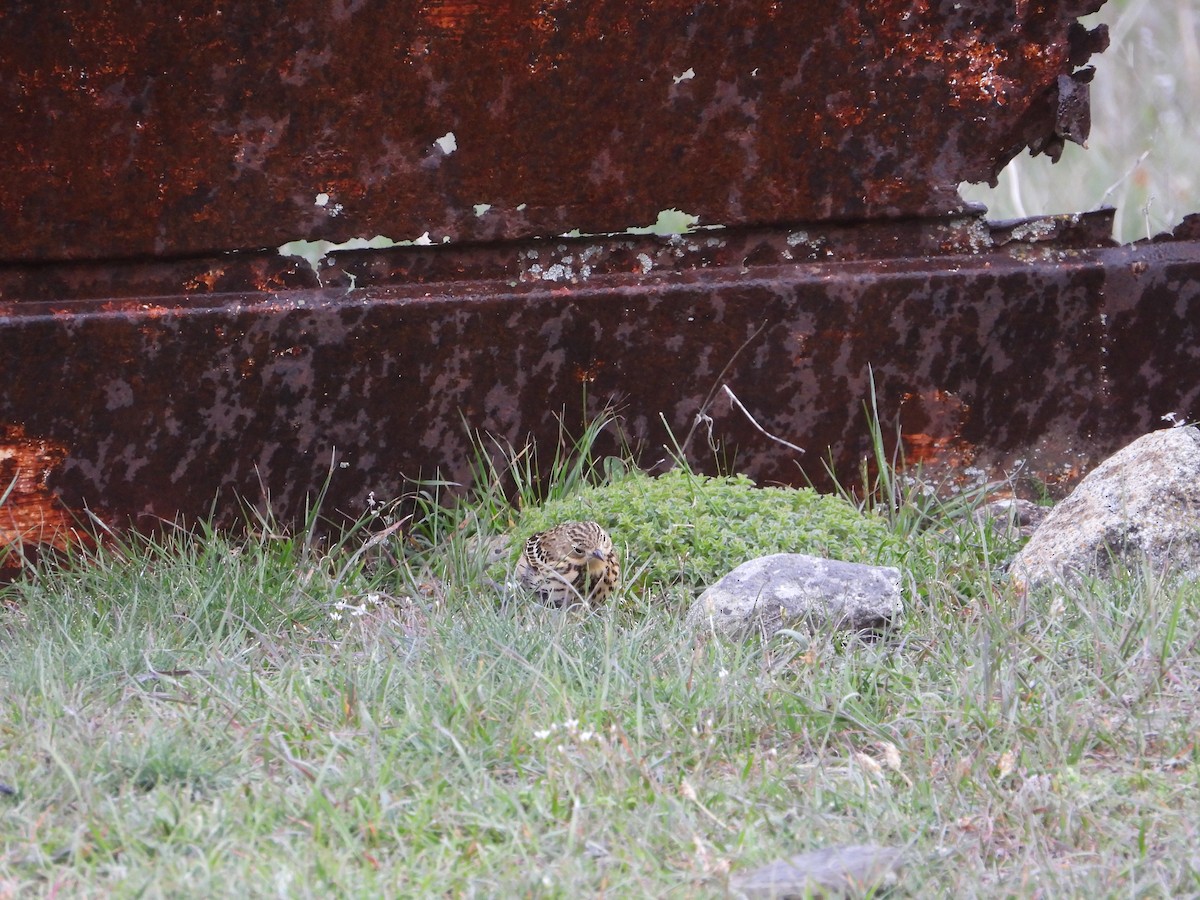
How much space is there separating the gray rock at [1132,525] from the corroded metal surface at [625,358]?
587 mm

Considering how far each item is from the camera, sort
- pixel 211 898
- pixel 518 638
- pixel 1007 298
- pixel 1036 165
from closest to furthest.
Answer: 1. pixel 211 898
2. pixel 518 638
3. pixel 1007 298
4. pixel 1036 165

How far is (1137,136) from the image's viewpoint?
7105 millimetres

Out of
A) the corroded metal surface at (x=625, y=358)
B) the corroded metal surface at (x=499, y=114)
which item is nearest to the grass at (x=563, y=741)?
the corroded metal surface at (x=625, y=358)

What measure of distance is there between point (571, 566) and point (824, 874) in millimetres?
1219

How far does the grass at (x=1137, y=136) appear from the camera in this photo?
6.20 m

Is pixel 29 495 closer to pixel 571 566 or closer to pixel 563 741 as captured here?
pixel 571 566

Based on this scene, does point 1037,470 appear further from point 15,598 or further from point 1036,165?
point 1036,165

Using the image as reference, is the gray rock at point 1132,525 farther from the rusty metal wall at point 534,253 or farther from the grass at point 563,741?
the rusty metal wall at point 534,253

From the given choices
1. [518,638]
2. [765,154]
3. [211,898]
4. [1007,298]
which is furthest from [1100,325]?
[211,898]

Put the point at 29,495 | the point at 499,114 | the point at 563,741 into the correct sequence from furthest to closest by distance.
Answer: the point at 499,114 → the point at 29,495 → the point at 563,741

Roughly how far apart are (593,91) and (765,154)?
1.56ft

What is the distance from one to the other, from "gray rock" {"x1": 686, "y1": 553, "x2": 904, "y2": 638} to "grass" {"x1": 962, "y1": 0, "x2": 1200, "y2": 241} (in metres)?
3.56

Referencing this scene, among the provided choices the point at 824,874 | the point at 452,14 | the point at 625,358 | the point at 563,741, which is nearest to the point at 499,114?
the point at 452,14

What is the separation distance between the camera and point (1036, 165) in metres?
6.83
